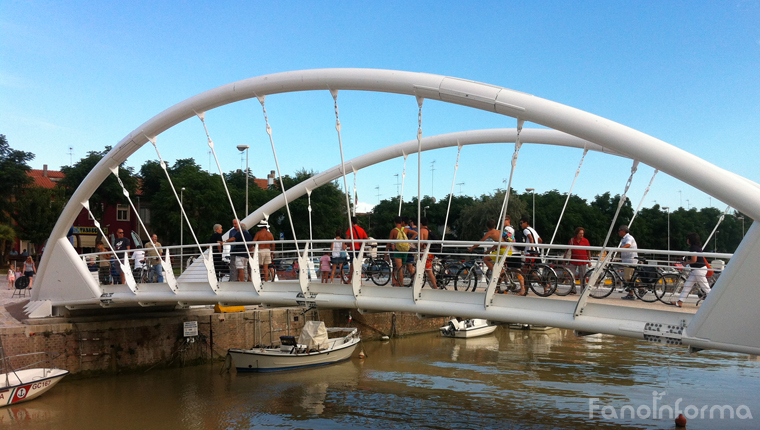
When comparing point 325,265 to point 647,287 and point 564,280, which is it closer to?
point 564,280

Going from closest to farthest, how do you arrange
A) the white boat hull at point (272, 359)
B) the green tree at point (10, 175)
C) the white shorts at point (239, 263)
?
the white shorts at point (239, 263) → the white boat hull at point (272, 359) → the green tree at point (10, 175)

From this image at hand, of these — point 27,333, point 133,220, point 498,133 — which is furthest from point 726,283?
point 133,220

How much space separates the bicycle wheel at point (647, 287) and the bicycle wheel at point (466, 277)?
3.48m

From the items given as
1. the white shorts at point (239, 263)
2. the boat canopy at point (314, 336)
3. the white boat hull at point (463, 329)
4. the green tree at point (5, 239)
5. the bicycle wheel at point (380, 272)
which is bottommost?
the white boat hull at point (463, 329)

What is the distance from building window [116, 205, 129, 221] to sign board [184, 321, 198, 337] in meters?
49.7

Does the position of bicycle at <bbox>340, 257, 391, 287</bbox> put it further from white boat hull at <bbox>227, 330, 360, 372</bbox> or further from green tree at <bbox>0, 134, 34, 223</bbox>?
green tree at <bbox>0, 134, 34, 223</bbox>

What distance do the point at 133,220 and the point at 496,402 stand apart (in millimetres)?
Answer: 60223

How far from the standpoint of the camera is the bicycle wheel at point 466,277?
47.4ft

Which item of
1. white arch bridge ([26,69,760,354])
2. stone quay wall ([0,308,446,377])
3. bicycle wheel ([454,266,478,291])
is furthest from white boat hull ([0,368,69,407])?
bicycle wheel ([454,266,478,291])

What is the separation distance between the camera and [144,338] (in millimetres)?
21625

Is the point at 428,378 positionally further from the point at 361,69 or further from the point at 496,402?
the point at 361,69

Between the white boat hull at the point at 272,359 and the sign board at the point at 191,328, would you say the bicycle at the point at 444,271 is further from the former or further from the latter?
the sign board at the point at 191,328

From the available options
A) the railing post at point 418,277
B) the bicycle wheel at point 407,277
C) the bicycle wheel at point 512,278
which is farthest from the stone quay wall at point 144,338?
the bicycle wheel at point 512,278

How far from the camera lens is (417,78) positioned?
12.9m
